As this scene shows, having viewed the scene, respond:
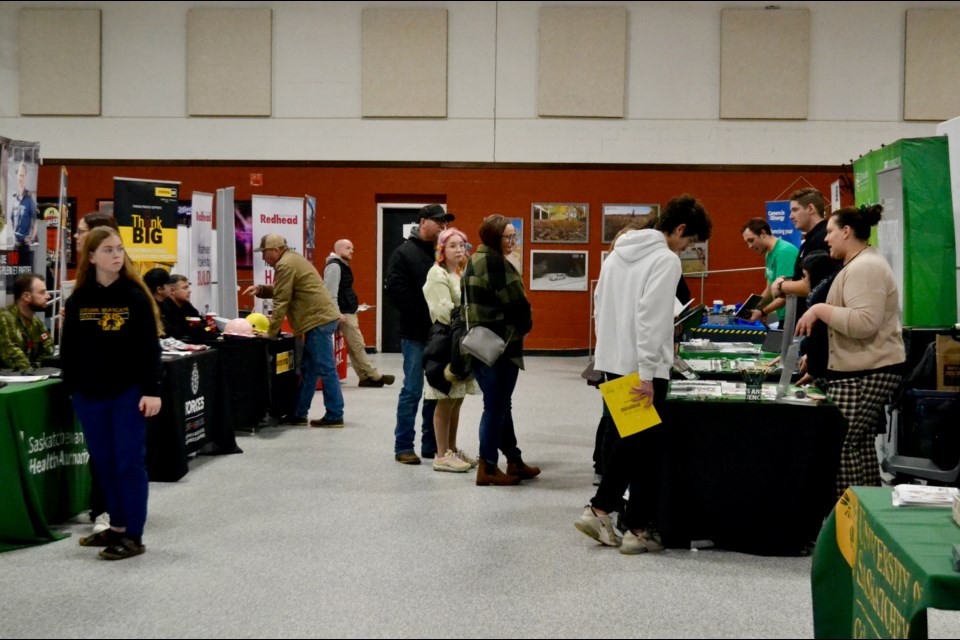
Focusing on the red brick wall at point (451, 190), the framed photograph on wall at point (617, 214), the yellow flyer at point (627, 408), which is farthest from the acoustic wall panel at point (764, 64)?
the yellow flyer at point (627, 408)

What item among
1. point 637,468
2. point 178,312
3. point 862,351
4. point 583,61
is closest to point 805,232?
point 862,351

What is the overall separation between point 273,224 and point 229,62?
4854 millimetres

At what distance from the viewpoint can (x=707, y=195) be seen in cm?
1313

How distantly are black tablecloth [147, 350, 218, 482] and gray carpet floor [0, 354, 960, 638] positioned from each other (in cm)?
15

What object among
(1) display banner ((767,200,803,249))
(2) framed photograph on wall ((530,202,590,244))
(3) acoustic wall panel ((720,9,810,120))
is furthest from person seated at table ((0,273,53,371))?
(3) acoustic wall panel ((720,9,810,120))

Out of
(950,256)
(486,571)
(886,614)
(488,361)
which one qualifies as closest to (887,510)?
(886,614)

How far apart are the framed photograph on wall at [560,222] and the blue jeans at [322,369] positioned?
624 cm

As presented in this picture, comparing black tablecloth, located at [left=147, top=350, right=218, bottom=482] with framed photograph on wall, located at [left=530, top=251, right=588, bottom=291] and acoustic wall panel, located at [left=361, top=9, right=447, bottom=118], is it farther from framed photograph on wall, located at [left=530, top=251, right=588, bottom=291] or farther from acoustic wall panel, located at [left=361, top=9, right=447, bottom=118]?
framed photograph on wall, located at [left=530, top=251, right=588, bottom=291]

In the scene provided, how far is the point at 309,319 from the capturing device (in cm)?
749

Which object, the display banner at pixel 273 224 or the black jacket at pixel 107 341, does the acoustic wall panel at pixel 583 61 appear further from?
the black jacket at pixel 107 341

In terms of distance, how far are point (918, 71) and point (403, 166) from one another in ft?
22.1

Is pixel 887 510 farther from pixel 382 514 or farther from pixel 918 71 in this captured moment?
pixel 918 71

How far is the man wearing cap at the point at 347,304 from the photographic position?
9.38 m

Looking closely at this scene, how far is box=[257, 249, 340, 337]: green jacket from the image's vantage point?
292 inches
